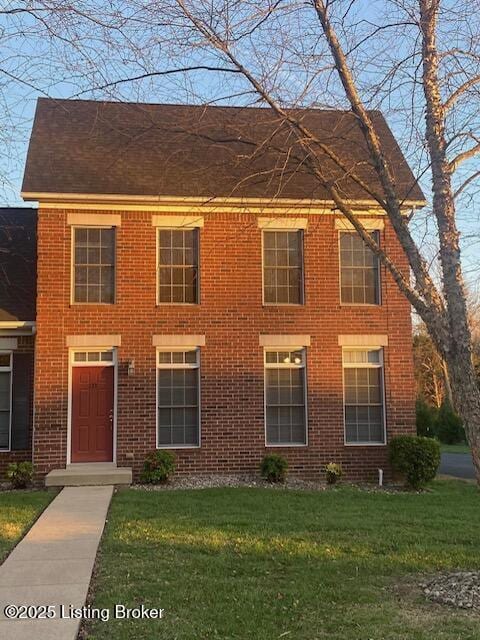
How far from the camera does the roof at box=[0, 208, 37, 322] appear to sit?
45.8ft

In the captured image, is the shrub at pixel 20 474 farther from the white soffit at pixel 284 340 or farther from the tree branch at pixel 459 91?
the tree branch at pixel 459 91

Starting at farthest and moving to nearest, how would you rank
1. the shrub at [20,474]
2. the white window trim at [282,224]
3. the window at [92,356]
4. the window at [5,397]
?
A: 1. the white window trim at [282,224]
2. the window at [5,397]
3. the window at [92,356]
4. the shrub at [20,474]

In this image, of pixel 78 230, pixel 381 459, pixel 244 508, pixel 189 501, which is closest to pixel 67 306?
pixel 78 230

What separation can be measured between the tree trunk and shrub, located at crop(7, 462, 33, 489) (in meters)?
9.09

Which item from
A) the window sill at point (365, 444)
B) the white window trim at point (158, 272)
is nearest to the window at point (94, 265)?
the white window trim at point (158, 272)

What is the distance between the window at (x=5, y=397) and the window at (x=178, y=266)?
352cm

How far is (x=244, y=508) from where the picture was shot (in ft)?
32.8

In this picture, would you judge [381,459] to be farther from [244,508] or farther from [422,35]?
[422,35]

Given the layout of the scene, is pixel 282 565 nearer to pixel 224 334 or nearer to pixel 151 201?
pixel 224 334

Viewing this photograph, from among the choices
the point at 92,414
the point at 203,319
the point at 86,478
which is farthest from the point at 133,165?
the point at 86,478

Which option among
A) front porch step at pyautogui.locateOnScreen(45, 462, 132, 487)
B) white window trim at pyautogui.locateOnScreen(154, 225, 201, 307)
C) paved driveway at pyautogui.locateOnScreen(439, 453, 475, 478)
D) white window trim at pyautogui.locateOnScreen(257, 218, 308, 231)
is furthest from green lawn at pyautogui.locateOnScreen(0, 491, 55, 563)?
paved driveway at pyautogui.locateOnScreen(439, 453, 475, 478)

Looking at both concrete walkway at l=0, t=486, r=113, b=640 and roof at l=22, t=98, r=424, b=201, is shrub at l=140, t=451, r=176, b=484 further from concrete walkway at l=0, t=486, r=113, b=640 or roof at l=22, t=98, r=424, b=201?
roof at l=22, t=98, r=424, b=201

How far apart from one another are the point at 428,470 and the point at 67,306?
7.99 m

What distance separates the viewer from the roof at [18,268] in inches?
549
